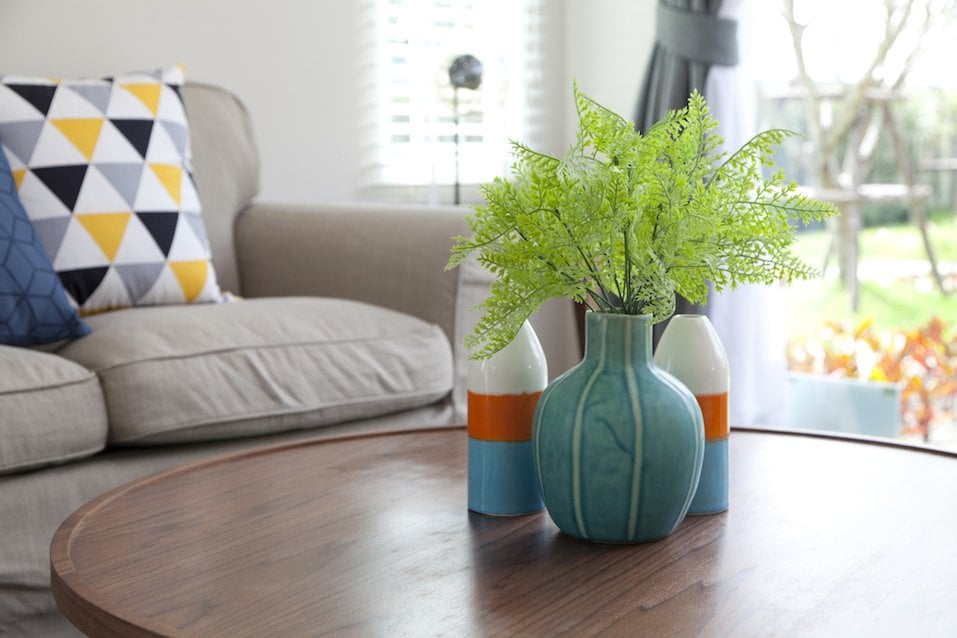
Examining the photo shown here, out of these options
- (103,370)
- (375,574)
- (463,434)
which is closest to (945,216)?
(463,434)

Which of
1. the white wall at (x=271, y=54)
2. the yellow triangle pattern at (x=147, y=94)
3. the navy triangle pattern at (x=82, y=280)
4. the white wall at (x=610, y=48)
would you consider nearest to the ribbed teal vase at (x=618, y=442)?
the navy triangle pattern at (x=82, y=280)

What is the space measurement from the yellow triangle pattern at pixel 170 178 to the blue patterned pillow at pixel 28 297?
0.36 m

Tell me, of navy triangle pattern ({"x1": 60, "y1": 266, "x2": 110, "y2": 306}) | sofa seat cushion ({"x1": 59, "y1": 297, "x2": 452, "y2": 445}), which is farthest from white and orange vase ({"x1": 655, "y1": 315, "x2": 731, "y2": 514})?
navy triangle pattern ({"x1": 60, "y1": 266, "x2": 110, "y2": 306})

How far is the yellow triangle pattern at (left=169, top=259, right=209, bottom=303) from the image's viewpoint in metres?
2.11

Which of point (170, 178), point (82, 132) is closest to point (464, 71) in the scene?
point (170, 178)

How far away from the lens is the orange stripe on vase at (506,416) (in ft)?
3.39

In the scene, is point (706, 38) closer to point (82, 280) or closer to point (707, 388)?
point (82, 280)

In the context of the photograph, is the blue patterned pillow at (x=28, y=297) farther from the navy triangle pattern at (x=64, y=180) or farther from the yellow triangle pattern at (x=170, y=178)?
the yellow triangle pattern at (x=170, y=178)

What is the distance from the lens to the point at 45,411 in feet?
5.14

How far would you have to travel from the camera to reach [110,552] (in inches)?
36.8

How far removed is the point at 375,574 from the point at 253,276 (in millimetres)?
1645

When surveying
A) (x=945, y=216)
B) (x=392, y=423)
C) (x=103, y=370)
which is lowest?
(x=392, y=423)

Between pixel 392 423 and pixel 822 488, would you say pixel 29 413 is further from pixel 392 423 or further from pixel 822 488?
pixel 822 488

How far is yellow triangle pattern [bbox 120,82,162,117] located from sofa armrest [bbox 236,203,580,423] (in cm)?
35
